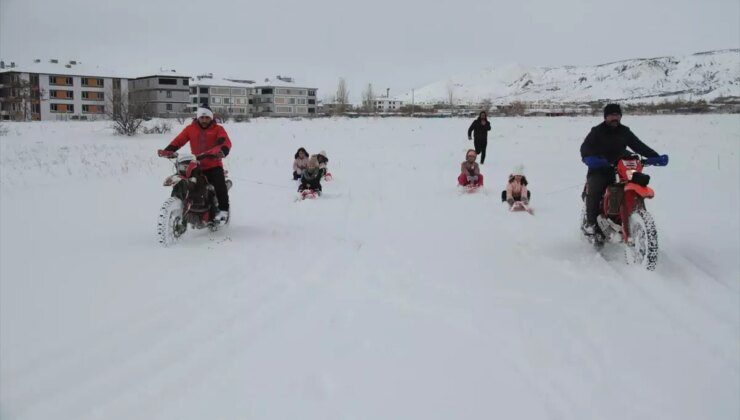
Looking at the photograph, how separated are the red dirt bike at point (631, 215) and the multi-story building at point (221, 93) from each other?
10988 cm

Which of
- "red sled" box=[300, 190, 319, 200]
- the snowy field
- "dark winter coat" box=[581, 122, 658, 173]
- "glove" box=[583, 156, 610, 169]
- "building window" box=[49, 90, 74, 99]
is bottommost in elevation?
the snowy field

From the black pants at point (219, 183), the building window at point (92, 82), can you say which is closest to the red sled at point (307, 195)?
the black pants at point (219, 183)

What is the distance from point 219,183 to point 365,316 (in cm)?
425

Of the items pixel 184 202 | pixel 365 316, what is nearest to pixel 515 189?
pixel 184 202

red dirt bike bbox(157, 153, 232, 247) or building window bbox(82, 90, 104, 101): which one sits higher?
building window bbox(82, 90, 104, 101)

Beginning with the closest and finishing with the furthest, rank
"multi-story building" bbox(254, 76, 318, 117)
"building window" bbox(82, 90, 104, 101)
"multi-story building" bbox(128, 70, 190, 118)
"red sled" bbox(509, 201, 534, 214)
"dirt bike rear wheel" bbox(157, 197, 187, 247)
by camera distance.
Answer: "dirt bike rear wheel" bbox(157, 197, 187, 247)
"red sled" bbox(509, 201, 534, 214)
"building window" bbox(82, 90, 104, 101)
"multi-story building" bbox(128, 70, 190, 118)
"multi-story building" bbox(254, 76, 318, 117)

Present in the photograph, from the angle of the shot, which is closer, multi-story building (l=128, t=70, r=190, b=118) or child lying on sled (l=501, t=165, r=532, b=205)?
child lying on sled (l=501, t=165, r=532, b=205)

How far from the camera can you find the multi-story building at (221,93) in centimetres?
11156

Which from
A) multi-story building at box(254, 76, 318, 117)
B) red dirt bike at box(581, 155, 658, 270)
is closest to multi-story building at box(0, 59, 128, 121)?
multi-story building at box(254, 76, 318, 117)

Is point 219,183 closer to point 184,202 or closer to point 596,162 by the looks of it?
point 184,202

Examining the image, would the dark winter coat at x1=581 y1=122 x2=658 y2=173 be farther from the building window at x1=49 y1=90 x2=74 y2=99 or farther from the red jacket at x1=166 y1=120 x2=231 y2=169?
the building window at x1=49 y1=90 x2=74 y2=99

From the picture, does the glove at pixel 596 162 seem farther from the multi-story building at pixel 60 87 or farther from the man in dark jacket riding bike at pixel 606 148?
the multi-story building at pixel 60 87

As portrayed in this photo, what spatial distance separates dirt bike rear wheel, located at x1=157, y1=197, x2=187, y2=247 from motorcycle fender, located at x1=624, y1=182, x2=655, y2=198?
555 cm

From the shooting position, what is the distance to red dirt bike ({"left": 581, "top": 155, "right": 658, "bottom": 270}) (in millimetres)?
6086
